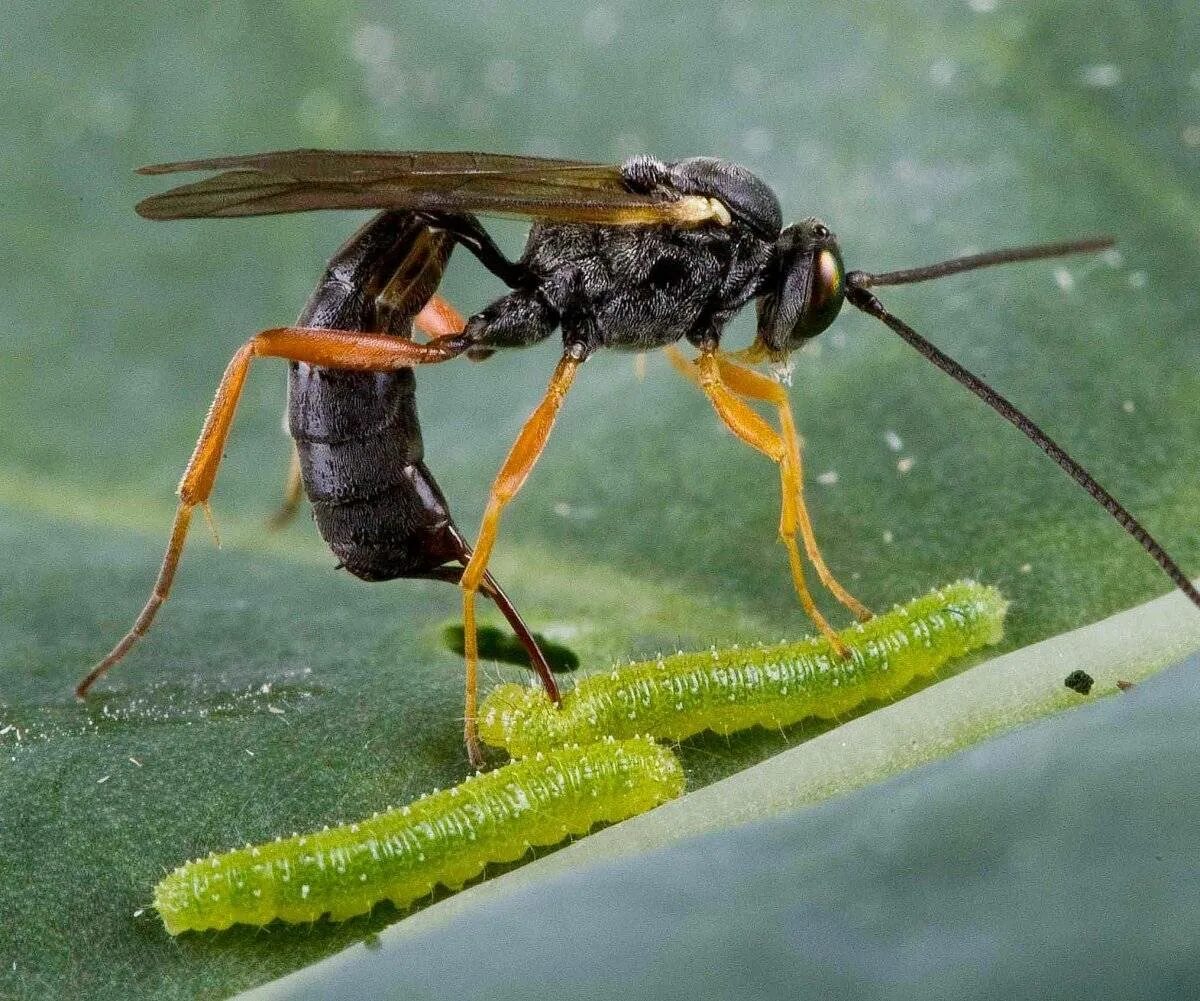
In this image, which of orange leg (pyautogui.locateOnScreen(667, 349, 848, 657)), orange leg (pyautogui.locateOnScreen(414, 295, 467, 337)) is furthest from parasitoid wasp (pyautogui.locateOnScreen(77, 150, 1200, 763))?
orange leg (pyautogui.locateOnScreen(414, 295, 467, 337))

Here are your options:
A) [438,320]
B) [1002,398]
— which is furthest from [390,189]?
[1002,398]

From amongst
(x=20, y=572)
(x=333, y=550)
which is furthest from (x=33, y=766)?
(x=20, y=572)

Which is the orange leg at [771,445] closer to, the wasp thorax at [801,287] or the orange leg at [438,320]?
the wasp thorax at [801,287]

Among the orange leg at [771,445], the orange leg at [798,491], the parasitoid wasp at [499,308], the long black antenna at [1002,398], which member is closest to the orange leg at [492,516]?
the parasitoid wasp at [499,308]

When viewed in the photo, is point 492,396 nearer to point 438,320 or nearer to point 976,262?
point 438,320

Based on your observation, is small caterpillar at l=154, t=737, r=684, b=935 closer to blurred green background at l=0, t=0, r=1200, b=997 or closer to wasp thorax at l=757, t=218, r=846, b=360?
blurred green background at l=0, t=0, r=1200, b=997

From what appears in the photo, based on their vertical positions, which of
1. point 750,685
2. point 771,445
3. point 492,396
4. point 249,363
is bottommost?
point 750,685
